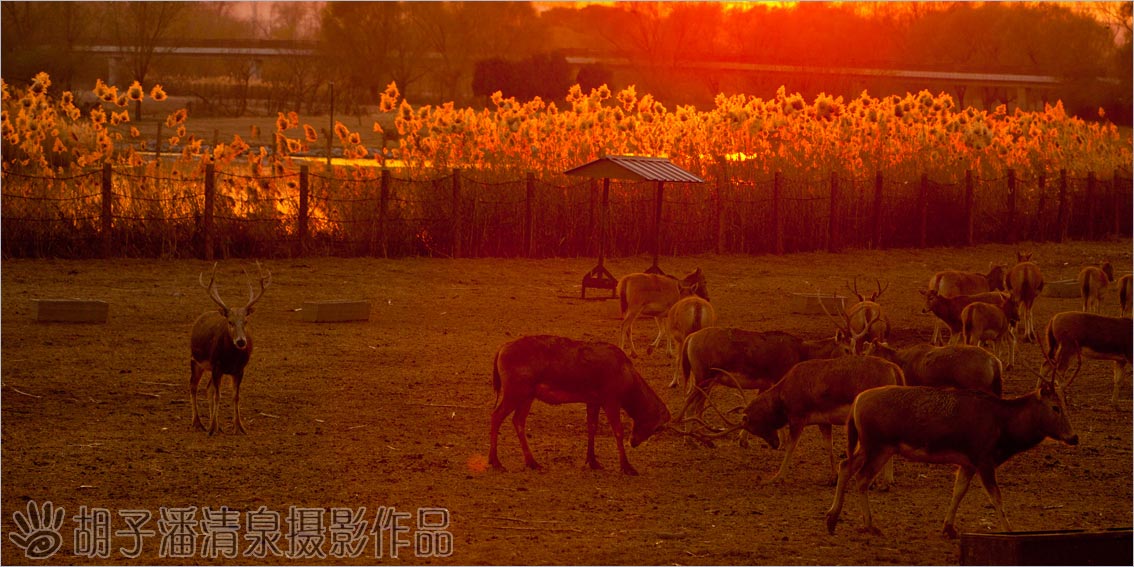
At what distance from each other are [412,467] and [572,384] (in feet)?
4.09

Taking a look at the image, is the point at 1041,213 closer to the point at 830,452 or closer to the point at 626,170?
the point at 626,170

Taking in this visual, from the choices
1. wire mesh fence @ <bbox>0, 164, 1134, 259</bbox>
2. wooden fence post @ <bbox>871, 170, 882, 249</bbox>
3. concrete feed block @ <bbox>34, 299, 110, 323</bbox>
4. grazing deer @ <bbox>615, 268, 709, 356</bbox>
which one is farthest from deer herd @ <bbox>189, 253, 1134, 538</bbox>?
wooden fence post @ <bbox>871, 170, 882, 249</bbox>

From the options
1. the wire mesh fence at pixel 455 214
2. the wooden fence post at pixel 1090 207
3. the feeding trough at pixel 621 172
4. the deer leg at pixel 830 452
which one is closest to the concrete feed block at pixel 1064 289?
the feeding trough at pixel 621 172

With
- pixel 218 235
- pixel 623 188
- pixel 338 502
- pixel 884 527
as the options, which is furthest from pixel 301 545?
pixel 623 188

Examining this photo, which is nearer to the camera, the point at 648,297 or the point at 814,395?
the point at 814,395

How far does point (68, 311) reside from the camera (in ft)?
58.7

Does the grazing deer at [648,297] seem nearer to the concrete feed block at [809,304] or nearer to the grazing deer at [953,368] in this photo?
the concrete feed block at [809,304]

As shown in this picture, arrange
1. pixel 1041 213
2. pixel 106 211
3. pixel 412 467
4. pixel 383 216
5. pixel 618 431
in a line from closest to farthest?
pixel 412 467, pixel 618 431, pixel 106 211, pixel 383 216, pixel 1041 213

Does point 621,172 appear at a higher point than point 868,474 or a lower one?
higher

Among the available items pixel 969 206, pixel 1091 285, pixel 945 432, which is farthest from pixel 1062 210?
pixel 945 432

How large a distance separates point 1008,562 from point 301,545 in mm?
3853

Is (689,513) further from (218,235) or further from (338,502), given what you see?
(218,235)

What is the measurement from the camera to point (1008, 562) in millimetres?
7582

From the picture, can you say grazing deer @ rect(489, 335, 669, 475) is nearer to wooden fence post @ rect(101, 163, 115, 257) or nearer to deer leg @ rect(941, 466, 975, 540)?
deer leg @ rect(941, 466, 975, 540)
